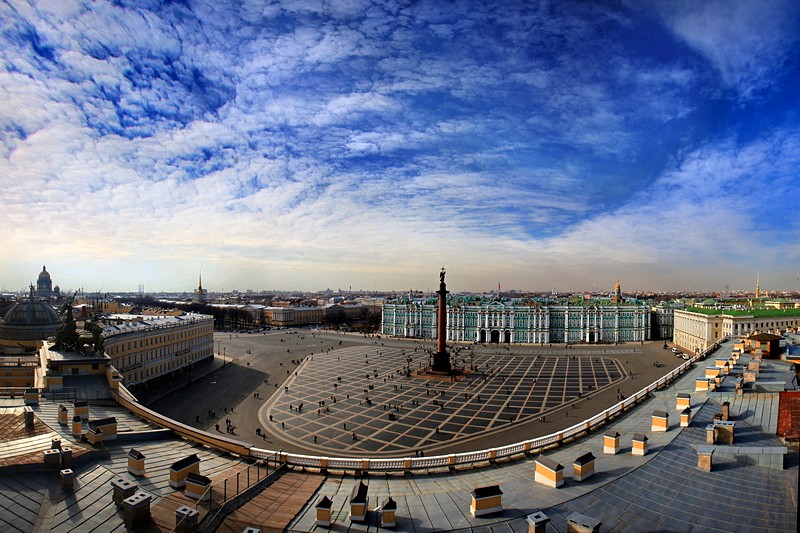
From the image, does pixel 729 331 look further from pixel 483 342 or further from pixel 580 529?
pixel 580 529

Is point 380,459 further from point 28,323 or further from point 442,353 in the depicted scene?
point 28,323

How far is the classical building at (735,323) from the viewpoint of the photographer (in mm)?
71812

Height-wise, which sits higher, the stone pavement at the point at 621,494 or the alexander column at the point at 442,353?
the stone pavement at the point at 621,494

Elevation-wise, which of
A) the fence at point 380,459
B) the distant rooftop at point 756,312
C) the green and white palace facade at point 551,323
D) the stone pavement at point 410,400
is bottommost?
the stone pavement at point 410,400

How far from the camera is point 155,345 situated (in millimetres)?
56094

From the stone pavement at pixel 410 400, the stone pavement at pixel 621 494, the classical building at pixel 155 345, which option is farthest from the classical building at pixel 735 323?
the classical building at pixel 155 345

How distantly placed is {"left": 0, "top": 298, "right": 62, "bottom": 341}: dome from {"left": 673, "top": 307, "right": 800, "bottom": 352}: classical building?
100512 millimetres

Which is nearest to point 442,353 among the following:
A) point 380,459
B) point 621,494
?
point 380,459

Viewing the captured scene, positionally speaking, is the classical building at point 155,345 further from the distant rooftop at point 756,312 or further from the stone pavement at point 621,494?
the distant rooftop at point 756,312

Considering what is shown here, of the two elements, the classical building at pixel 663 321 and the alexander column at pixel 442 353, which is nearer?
the alexander column at pixel 442 353

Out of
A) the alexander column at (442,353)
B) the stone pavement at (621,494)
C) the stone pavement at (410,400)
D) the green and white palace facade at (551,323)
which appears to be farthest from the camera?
the green and white palace facade at (551,323)

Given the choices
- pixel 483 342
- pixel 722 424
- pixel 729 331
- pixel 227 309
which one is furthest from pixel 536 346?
pixel 227 309

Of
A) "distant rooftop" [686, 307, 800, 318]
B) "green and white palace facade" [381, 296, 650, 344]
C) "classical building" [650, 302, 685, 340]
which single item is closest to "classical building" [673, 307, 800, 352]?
"distant rooftop" [686, 307, 800, 318]

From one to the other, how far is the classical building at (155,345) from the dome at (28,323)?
7.57m
